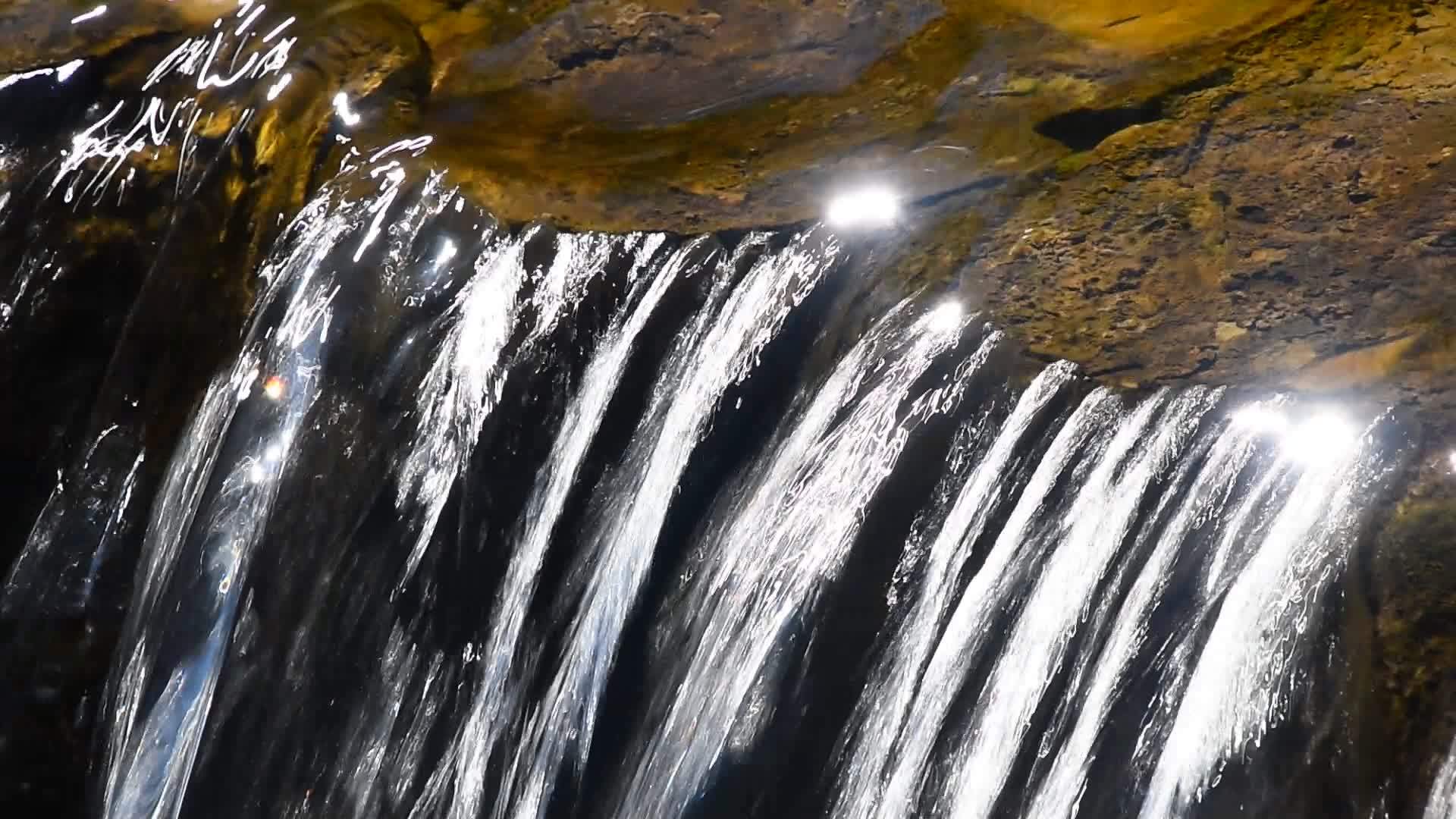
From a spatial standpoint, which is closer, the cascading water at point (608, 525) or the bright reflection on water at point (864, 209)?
the cascading water at point (608, 525)

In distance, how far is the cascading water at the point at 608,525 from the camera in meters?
2.93

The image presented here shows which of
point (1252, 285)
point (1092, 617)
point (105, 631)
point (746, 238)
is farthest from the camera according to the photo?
point (105, 631)

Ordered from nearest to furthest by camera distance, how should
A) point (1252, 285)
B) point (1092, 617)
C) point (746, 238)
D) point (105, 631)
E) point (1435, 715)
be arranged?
point (1435, 715)
point (1092, 617)
point (1252, 285)
point (746, 238)
point (105, 631)

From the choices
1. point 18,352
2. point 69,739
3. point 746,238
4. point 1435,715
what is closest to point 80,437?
point 18,352

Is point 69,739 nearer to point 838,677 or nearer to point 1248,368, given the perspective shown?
point 838,677

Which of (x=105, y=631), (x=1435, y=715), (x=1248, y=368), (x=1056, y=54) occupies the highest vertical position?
(x=1056, y=54)

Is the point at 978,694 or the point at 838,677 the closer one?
the point at 978,694

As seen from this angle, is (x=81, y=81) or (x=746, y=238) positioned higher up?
(x=81, y=81)

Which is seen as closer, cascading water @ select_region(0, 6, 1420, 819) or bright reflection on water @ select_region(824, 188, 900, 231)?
cascading water @ select_region(0, 6, 1420, 819)

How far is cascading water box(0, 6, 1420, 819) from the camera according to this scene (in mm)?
2932

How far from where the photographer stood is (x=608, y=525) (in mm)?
3533

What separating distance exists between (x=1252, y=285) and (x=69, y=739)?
3.43 m

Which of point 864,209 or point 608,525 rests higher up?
point 864,209

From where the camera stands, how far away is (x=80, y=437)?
12.8ft
